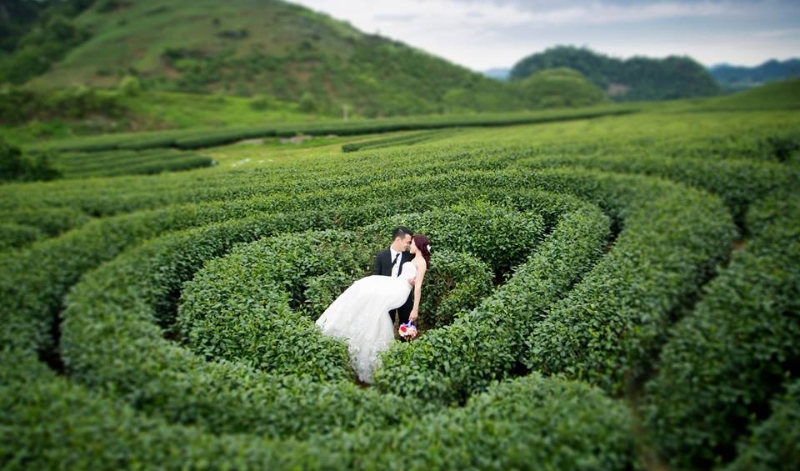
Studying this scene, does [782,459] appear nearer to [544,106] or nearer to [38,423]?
[38,423]

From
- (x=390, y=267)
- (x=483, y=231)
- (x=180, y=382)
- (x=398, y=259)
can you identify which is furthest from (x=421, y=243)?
(x=180, y=382)

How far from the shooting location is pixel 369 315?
33.5 ft

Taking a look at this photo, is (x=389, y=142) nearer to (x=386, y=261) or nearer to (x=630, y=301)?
(x=386, y=261)

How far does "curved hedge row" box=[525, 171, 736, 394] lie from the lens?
8711 millimetres

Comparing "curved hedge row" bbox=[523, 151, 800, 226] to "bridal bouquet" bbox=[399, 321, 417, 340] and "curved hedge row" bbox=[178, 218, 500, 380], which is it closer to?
"curved hedge row" bbox=[178, 218, 500, 380]

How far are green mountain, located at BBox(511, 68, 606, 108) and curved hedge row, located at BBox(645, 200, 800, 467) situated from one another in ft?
263

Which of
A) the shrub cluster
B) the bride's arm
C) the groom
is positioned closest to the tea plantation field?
the bride's arm

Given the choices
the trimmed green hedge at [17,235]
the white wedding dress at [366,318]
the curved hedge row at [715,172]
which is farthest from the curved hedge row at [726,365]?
the trimmed green hedge at [17,235]

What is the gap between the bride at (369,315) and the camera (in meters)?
10.0

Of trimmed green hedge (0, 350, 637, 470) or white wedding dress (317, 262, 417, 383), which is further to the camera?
white wedding dress (317, 262, 417, 383)

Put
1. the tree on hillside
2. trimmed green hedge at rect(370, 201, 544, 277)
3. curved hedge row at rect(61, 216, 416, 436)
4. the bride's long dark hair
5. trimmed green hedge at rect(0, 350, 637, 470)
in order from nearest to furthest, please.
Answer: trimmed green hedge at rect(0, 350, 637, 470)
curved hedge row at rect(61, 216, 416, 436)
the bride's long dark hair
trimmed green hedge at rect(370, 201, 544, 277)
the tree on hillside

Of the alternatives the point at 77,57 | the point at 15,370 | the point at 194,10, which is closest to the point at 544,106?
the point at 194,10

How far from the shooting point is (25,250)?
1062 cm

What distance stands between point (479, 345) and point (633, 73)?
521 ft
